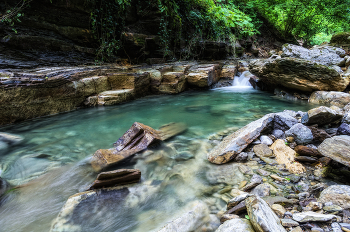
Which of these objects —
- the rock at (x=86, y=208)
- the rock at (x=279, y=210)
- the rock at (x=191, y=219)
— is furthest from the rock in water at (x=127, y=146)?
the rock at (x=279, y=210)

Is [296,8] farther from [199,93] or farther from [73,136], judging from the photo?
[73,136]

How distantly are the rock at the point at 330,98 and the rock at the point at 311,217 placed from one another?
5459 mm

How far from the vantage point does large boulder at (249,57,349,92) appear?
5.76m

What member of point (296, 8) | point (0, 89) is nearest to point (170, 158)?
point (0, 89)

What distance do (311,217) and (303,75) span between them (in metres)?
6.11

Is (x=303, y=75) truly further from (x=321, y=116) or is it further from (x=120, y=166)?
(x=120, y=166)

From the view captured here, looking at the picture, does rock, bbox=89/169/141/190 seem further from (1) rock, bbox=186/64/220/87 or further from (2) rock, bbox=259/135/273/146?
(1) rock, bbox=186/64/220/87

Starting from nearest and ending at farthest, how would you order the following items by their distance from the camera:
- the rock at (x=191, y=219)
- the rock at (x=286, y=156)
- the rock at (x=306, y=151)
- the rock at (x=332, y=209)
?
the rock at (x=332, y=209) → the rock at (x=191, y=219) → the rock at (x=286, y=156) → the rock at (x=306, y=151)

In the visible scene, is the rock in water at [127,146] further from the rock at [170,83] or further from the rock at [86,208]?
the rock at [170,83]

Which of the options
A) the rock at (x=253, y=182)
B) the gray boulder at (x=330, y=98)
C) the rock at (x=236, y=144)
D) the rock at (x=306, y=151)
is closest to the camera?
the rock at (x=253, y=182)

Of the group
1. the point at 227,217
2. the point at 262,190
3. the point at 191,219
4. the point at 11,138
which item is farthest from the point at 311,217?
the point at 11,138

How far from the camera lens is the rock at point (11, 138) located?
351 centimetres

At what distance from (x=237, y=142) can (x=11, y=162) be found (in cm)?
345

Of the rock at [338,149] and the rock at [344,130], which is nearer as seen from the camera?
the rock at [338,149]
